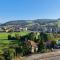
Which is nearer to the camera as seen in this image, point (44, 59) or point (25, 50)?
point (44, 59)

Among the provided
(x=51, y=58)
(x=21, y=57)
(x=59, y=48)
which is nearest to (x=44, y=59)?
(x=51, y=58)

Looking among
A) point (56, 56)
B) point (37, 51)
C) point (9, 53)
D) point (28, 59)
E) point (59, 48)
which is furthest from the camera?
point (59, 48)

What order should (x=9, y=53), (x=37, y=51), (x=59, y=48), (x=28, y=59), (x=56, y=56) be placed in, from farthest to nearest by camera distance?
1. (x=59, y=48)
2. (x=37, y=51)
3. (x=56, y=56)
4. (x=28, y=59)
5. (x=9, y=53)

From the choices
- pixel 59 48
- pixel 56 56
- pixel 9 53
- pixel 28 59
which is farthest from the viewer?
pixel 59 48

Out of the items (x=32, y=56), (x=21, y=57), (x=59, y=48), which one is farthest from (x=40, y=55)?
(x=59, y=48)

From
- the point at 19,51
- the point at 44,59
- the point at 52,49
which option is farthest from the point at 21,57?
the point at 52,49

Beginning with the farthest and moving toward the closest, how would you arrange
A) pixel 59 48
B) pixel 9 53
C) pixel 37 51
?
1. pixel 59 48
2. pixel 37 51
3. pixel 9 53

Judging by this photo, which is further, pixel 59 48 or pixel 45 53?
pixel 59 48

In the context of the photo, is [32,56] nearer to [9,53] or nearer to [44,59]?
[44,59]

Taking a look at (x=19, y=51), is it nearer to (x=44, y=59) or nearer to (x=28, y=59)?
(x=28, y=59)
